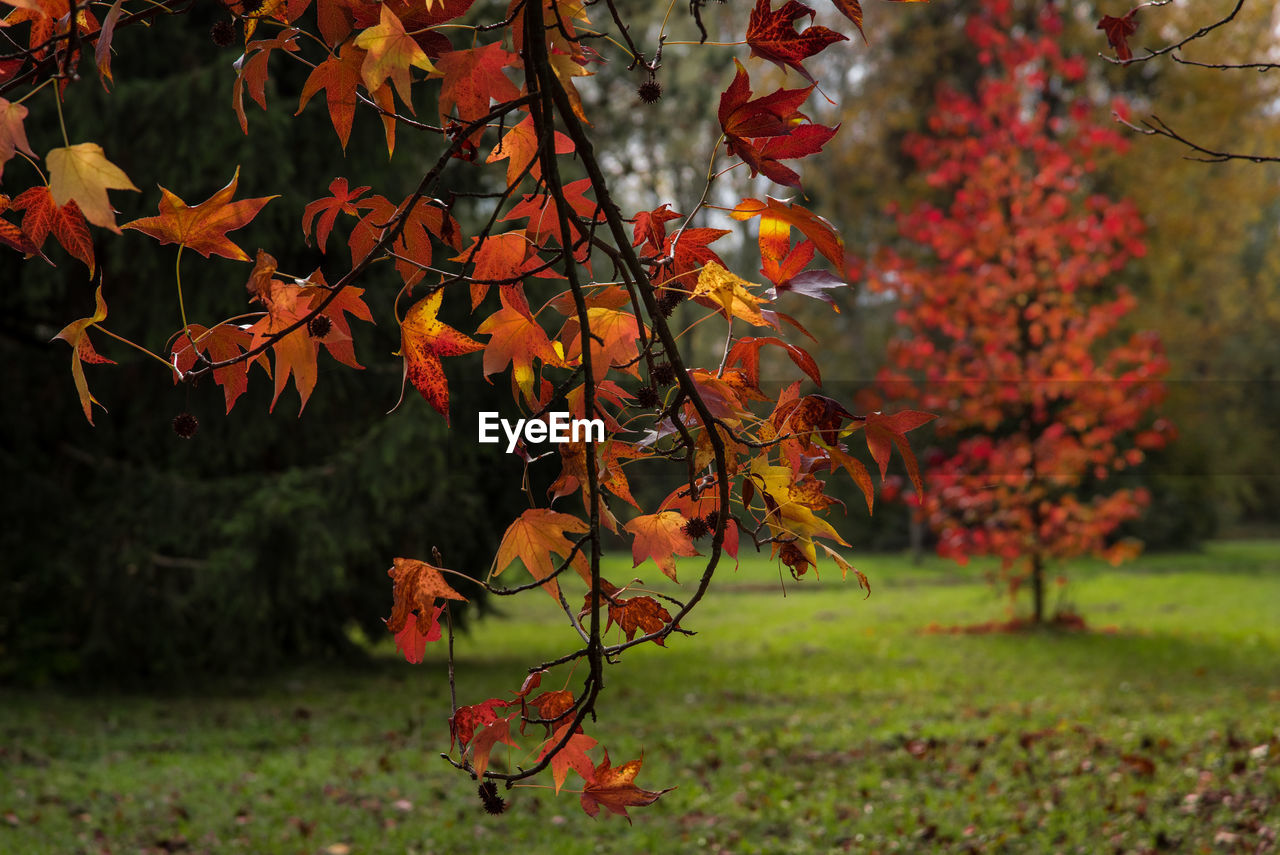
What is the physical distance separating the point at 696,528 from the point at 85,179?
636 mm

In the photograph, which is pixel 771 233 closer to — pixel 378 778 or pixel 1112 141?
pixel 378 778

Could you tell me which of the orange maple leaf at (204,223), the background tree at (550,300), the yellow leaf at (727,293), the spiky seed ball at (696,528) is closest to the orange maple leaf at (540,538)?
the background tree at (550,300)

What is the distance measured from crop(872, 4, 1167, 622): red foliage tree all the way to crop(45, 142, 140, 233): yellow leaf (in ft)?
25.4

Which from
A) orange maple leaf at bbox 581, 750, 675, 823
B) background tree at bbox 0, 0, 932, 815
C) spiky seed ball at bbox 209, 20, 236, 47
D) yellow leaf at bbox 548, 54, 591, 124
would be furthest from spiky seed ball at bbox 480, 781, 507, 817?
spiky seed ball at bbox 209, 20, 236, 47

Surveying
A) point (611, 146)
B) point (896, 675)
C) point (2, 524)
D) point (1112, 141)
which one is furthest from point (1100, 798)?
point (611, 146)

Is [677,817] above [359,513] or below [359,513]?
below

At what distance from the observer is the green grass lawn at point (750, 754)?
3.67 meters

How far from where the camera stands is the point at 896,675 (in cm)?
728

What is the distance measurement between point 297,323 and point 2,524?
6909mm

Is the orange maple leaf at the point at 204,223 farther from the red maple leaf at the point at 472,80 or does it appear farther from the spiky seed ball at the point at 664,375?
the spiky seed ball at the point at 664,375

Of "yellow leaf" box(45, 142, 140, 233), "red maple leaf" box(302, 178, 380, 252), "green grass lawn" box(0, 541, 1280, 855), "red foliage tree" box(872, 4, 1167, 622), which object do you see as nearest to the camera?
"yellow leaf" box(45, 142, 140, 233)

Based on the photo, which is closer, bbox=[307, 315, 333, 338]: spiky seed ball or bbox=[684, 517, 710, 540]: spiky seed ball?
bbox=[307, 315, 333, 338]: spiky seed ball

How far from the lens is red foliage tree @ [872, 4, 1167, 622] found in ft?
26.1

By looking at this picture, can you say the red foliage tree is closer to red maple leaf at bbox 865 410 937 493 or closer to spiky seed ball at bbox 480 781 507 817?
red maple leaf at bbox 865 410 937 493
